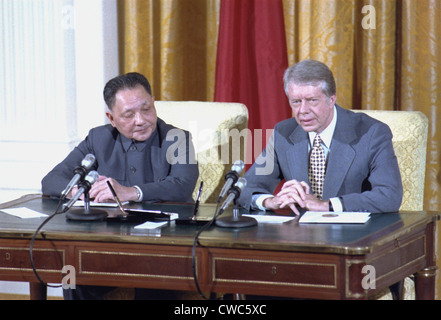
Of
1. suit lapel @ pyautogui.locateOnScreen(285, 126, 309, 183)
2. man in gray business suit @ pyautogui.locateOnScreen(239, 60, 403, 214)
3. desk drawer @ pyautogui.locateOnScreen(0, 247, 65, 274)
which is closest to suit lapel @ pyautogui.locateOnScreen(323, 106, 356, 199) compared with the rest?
man in gray business suit @ pyautogui.locateOnScreen(239, 60, 403, 214)

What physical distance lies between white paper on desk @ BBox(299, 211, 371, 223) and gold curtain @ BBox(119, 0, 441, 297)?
1.31 m

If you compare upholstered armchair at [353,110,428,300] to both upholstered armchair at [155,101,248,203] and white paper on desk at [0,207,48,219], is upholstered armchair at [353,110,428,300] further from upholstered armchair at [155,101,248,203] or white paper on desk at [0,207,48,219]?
→ white paper on desk at [0,207,48,219]

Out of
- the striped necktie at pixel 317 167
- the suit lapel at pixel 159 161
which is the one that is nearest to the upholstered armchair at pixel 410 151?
the striped necktie at pixel 317 167

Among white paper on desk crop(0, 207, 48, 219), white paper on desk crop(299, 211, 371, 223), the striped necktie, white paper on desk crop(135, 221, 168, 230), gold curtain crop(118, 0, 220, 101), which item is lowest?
white paper on desk crop(135, 221, 168, 230)

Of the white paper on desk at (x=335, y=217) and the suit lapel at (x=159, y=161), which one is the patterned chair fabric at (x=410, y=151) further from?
the suit lapel at (x=159, y=161)

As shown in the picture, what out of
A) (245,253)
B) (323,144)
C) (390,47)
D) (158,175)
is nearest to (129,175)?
(158,175)

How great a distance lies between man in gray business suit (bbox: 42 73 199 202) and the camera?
3.90 meters

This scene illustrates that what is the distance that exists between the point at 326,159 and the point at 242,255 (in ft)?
3.25

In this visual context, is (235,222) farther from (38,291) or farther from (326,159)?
(38,291)

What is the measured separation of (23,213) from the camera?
11.6 feet

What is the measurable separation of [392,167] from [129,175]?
1312 millimetres

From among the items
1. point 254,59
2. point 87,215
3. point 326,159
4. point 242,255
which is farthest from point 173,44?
point 242,255

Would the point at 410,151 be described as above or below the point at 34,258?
above

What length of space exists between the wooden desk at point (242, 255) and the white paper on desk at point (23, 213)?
0.14 m
